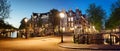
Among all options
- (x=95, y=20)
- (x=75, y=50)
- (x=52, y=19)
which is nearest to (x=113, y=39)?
(x=75, y=50)

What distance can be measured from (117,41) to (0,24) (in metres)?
25.1

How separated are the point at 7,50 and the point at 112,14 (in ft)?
145

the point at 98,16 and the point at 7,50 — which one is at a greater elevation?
the point at 98,16

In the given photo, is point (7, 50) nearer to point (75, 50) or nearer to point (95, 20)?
point (75, 50)

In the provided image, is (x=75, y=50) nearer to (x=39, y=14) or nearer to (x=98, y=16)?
(x=98, y=16)

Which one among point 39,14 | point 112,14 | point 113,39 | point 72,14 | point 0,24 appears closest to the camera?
point 113,39

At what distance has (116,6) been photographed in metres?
60.1

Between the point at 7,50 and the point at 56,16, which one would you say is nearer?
the point at 7,50

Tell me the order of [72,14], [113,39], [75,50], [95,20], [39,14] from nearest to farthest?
1. [75,50]
2. [113,39]
3. [95,20]
4. [72,14]
5. [39,14]

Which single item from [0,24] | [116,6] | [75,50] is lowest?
[75,50]

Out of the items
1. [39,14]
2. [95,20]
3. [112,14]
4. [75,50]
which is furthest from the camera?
[39,14]

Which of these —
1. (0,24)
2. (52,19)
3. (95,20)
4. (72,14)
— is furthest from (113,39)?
(52,19)

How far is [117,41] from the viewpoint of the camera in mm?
25469

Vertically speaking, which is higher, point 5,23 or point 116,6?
point 116,6
